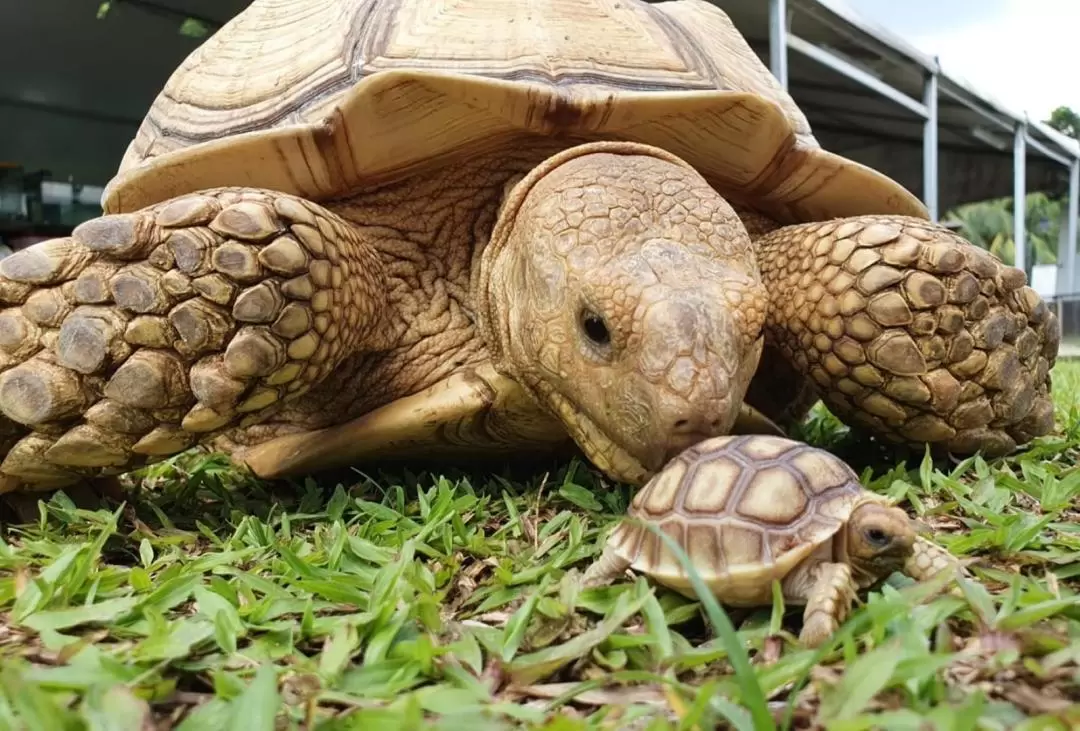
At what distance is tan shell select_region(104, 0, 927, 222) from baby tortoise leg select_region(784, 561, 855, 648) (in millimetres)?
1527

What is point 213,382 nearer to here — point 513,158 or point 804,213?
point 513,158

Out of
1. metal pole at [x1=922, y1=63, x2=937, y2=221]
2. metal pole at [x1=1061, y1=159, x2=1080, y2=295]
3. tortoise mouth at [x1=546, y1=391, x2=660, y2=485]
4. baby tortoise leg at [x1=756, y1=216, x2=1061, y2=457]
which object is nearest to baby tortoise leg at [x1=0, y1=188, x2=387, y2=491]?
tortoise mouth at [x1=546, y1=391, x2=660, y2=485]

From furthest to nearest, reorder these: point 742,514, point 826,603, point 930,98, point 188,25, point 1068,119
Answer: point 1068,119 → point 930,98 → point 188,25 → point 742,514 → point 826,603

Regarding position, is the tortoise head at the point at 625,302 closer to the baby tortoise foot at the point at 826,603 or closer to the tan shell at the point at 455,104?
the tan shell at the point at 455,104

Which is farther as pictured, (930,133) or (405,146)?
(930,133)

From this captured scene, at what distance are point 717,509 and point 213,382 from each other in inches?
47.3

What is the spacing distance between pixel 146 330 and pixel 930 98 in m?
9.54

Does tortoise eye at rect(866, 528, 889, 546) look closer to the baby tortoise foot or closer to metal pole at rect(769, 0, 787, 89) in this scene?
the baby tortoise foot

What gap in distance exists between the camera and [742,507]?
1271 millimetres

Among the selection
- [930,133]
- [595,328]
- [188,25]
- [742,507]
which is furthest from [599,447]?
[930,133]

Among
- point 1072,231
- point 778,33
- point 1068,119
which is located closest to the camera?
point 778,33

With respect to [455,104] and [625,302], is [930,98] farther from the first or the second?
[625,302]

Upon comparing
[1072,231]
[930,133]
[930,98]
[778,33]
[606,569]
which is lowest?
[1072,231]

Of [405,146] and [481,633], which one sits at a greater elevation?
[405,146]
